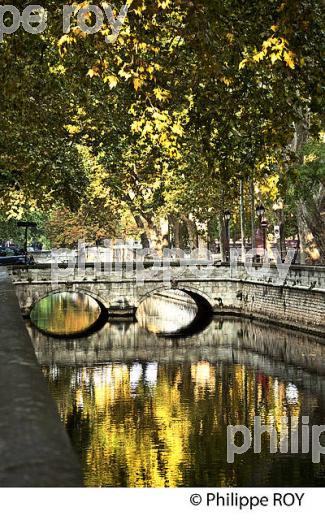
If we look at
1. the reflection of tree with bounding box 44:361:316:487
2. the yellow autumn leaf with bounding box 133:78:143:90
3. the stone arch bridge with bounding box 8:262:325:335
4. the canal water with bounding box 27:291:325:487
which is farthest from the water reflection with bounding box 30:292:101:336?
the yellow autumn leaf with bounding box 133:78:143:90

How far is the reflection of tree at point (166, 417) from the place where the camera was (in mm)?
16812

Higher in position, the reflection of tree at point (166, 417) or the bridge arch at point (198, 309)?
the bridge arch at point (198, 309)

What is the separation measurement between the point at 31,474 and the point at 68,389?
25.4 meters

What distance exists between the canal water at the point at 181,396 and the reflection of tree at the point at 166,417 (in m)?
0.03

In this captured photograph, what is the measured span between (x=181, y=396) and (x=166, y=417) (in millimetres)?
3465

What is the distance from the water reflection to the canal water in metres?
0.45

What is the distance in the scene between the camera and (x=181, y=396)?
26.0 m

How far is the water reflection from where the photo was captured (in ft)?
152

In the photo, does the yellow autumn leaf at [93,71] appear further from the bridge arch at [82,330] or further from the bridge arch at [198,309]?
the bridge arch at [198,309]

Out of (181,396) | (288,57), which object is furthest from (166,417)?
(288,57)

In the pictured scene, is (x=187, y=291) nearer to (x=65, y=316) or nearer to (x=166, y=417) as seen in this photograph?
(x=65, y=316)

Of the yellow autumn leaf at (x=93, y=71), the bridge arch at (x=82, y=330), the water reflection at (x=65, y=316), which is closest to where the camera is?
the yellow autumn leaf at (x=93, y=71)

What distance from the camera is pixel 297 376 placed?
93.6 feet

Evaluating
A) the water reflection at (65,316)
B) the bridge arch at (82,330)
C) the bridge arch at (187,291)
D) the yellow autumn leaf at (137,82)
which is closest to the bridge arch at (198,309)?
the bridge arch at (187,291)
